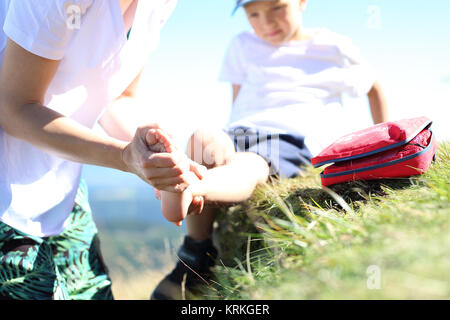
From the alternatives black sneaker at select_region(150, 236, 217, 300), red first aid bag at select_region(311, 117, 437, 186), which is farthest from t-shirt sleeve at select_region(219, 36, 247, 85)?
red first aid bag at select_region(311, 117, 437, 186)

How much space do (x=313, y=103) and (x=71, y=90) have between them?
5.96 feet

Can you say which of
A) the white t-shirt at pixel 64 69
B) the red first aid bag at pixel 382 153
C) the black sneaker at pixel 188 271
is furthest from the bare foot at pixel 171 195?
the black sneaker at pixel 188 271

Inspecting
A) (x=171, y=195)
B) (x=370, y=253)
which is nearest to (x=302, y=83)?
(x=171, y=195)

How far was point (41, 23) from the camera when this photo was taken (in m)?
1.41

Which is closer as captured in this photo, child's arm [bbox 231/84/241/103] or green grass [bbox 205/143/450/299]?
green grass [bbox 205/143/450/299]

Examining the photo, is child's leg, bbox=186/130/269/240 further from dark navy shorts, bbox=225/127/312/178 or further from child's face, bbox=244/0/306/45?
child's face, bbox=244/0/306/45

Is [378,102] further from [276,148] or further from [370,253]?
[370,253]

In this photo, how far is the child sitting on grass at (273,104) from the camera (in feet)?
7.57

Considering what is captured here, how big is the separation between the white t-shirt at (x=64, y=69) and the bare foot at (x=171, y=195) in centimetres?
56

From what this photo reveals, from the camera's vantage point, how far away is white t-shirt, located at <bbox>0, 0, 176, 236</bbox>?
1.42 metres

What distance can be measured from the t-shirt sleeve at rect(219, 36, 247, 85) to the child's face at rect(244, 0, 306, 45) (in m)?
0.24

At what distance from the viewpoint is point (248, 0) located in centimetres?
300

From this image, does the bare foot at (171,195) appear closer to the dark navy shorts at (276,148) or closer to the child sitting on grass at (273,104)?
the child sitting on grass at (273,104)
